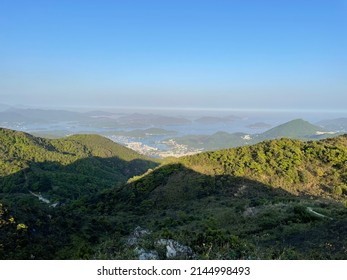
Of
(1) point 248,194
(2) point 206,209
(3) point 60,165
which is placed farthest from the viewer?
(3) point 60,165

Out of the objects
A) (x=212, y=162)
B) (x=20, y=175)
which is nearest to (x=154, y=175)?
(x=212, y=162)

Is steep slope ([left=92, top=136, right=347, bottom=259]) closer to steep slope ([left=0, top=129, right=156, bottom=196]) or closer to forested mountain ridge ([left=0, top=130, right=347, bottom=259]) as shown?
forested mountain ridge ([left=0, top=130, right=347, bottom=259])

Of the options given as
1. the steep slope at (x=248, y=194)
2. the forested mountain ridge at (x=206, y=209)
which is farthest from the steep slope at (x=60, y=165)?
the steep slope at (x=248, y=194)

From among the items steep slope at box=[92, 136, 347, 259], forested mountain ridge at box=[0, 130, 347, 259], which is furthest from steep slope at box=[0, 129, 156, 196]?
steep slope at box=[92, 136, 347, 259]

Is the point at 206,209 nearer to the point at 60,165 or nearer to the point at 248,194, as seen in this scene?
the point at 248,194

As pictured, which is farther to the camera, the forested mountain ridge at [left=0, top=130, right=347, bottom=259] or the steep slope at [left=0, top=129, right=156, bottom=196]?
the steep slope at [left=0, top=129, right=156, bottom=196]

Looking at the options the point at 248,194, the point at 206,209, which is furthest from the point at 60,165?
the point at 206,209

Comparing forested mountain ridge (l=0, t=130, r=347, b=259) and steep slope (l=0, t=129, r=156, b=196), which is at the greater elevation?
forested mountain ridge (l=0, t=130, r=347, b=259)

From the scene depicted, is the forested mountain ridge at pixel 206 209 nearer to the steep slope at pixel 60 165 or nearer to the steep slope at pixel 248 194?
the steep slope at pixel 248 194
